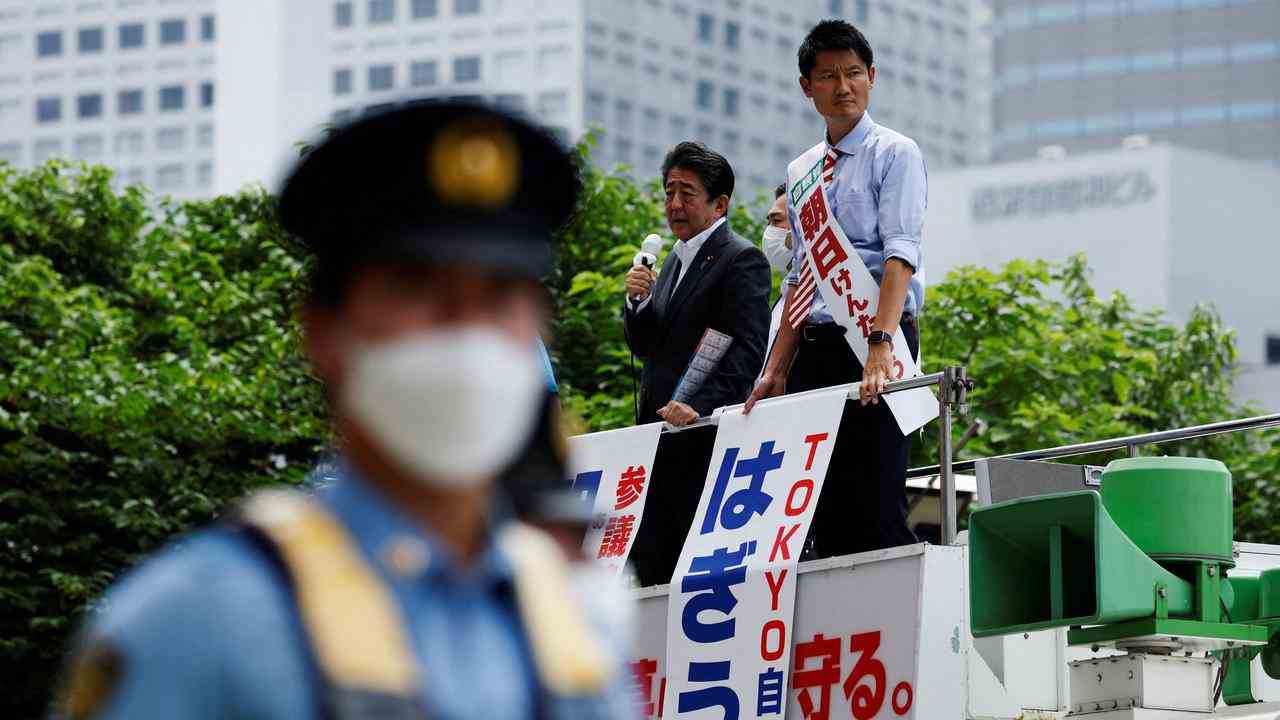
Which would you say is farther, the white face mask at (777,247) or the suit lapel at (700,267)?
the white face mask at (777,247)

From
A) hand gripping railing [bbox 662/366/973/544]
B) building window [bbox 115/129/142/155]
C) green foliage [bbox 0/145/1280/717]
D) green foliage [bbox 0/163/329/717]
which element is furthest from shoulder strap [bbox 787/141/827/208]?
building window [bbox 115/129/142/155]

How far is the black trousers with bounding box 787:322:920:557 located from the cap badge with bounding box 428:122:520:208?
5.31m

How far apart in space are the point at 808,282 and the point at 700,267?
71cm

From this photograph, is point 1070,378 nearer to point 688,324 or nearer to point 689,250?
point 689,250

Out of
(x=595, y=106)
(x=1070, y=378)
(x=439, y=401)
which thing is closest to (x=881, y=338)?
(x=439, y=401)

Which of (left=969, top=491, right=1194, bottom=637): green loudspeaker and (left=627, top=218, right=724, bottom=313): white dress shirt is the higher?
(left=627, top=218, right=724, bottom=313): white dress shirt

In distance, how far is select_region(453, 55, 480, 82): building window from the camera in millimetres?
125812

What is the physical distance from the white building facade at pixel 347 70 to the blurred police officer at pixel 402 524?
118159mm

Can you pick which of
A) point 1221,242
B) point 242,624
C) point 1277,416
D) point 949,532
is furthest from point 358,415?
point 1221,242

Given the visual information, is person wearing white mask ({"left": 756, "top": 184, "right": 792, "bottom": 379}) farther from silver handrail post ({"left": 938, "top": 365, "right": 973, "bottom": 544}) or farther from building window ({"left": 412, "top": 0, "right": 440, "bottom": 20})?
building window ({"left": 412, "top": 0, "right": 440, "bottom": 20})

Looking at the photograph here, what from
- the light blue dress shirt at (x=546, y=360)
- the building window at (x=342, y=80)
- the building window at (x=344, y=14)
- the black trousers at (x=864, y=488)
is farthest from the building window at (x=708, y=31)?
the light blue dress shirt at (x=546, y=360)

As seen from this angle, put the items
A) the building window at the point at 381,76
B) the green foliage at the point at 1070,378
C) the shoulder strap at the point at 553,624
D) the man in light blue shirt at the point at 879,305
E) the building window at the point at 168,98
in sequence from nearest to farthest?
the shoulder strap at the point at 553,624
the man in light blue shirt at the point at 879,305
the green foliage at the point at 1070,378
the building window at the point at 381,76
the building window at the point at 168,98

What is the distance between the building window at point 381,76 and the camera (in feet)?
416

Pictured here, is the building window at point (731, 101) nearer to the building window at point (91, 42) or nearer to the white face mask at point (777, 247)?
the building window at point (91, 42)
